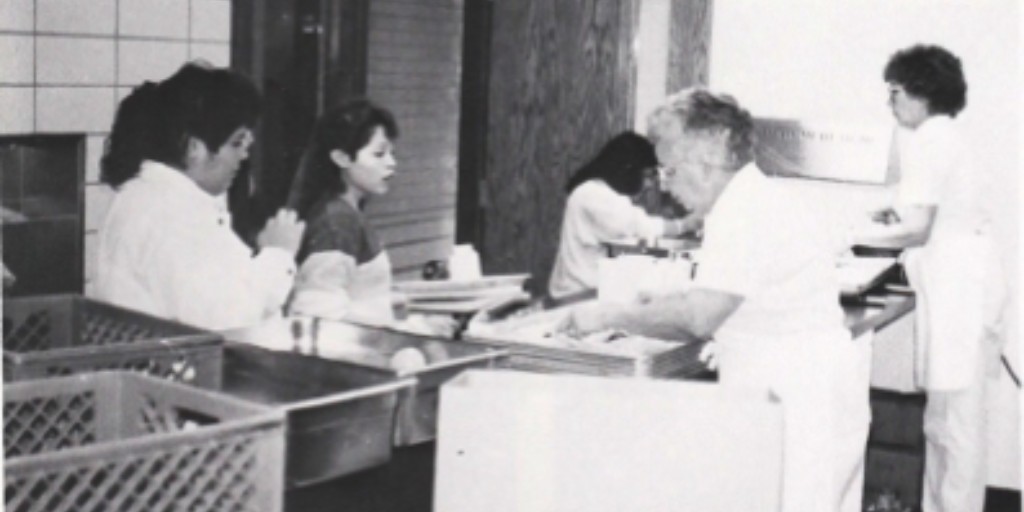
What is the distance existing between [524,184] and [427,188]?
392 millimetres

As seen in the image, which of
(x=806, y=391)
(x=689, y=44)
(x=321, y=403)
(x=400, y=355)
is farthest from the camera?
(x=689, y=44)

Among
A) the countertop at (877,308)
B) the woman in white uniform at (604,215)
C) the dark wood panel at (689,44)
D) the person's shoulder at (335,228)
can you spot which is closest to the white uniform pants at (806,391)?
the countertop at (877,308)

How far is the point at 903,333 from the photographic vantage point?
162 inches

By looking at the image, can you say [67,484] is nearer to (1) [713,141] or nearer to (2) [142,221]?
(2) [142,221]

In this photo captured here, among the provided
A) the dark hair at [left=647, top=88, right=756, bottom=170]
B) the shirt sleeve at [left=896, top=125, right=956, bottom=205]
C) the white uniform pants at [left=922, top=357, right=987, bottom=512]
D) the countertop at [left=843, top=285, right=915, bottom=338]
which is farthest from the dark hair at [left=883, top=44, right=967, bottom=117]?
the dark hair at [left=647, top=88, right=756, bottom=170]

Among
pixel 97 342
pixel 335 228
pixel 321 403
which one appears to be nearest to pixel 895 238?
pixel 335 228

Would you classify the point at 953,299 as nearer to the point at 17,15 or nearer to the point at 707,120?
the point at 707,120

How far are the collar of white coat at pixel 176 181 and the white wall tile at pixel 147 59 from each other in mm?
956

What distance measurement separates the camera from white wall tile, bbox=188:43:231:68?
3.54 meters

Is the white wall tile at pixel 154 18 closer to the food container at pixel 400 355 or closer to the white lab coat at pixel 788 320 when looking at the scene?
the food container at pixel 400 355

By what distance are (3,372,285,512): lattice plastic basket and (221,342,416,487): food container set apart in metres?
0.13

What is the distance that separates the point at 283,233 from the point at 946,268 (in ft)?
6.67

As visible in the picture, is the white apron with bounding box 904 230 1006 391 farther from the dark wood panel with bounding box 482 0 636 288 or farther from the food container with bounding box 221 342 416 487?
the food container with bounding box 221 342 416 487

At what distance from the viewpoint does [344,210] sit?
10.3 feet
